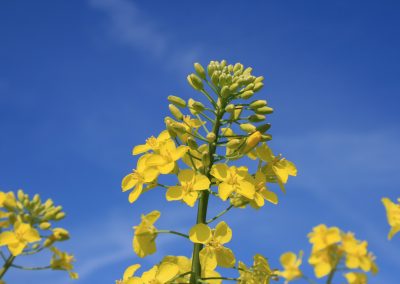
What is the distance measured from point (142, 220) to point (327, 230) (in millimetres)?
1987

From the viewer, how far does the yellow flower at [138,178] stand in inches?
182

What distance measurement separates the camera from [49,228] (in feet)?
15.3

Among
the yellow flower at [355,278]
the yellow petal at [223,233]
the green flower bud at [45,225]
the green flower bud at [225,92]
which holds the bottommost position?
the yellow flower at [355,278]

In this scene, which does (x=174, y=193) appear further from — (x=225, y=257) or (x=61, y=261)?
(x=61, y=261)

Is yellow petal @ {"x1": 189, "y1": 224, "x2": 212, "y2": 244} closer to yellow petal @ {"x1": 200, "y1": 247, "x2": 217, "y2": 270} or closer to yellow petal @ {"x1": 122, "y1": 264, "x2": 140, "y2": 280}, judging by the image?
yellow petal @ {"x1": 200, "y1": 247, "x2": 217, "y2": 270}

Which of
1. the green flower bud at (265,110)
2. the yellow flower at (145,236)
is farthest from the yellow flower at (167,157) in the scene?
the green flower bud at (265,110)

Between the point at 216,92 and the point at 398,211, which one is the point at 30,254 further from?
the point at 398,211

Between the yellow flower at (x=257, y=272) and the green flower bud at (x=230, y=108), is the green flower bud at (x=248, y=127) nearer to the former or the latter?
the green flower bud at (x=230, y=108)

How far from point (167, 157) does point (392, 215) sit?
7.08ft

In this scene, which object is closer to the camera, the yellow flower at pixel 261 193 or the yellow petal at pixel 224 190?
the yellow petal at pixel 224 190

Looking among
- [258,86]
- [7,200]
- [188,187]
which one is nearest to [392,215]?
[188,187]

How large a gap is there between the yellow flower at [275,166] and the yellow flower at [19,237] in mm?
2183

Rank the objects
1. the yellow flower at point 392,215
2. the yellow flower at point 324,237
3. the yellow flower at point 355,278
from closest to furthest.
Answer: the yellow flower at point 355,278
the yellow flower at point 324,237
the yellow flower at point 392,215

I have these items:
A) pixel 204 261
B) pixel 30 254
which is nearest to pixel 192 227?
pixel 204 261
